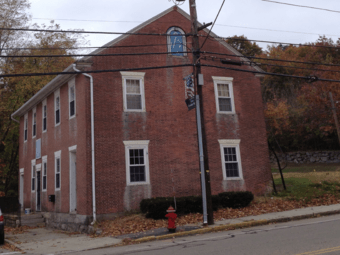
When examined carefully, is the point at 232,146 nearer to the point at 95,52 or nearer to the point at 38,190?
the point at 95,52

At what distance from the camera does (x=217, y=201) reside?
53.8ft

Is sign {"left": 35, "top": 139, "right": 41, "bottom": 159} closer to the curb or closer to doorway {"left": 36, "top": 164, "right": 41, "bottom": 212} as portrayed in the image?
doorway {"left": 36, "top": 164, "right": 41, "bottom": 212}

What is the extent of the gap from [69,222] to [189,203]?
6.04 m

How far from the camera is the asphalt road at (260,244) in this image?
304 inches

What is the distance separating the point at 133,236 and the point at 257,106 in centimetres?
1134

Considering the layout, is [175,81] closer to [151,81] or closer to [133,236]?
[151,81]

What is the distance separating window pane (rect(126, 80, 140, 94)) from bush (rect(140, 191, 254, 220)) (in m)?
5.40

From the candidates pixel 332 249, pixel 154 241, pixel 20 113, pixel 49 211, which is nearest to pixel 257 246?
pixel 332 249

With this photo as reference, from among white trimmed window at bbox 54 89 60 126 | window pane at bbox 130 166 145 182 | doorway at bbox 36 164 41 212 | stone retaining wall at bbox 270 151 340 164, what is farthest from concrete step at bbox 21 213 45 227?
stone retaining wall at bbox 270 151 340 164

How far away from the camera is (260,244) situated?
8.66 meters

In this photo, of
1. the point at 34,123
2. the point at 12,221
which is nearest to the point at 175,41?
the point at 34,123

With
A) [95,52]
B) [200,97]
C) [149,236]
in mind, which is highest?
[95,52]

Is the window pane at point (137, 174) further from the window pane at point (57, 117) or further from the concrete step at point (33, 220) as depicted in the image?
the concrete step at point (33, 220)

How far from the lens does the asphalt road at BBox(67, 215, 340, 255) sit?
25.3 ft
